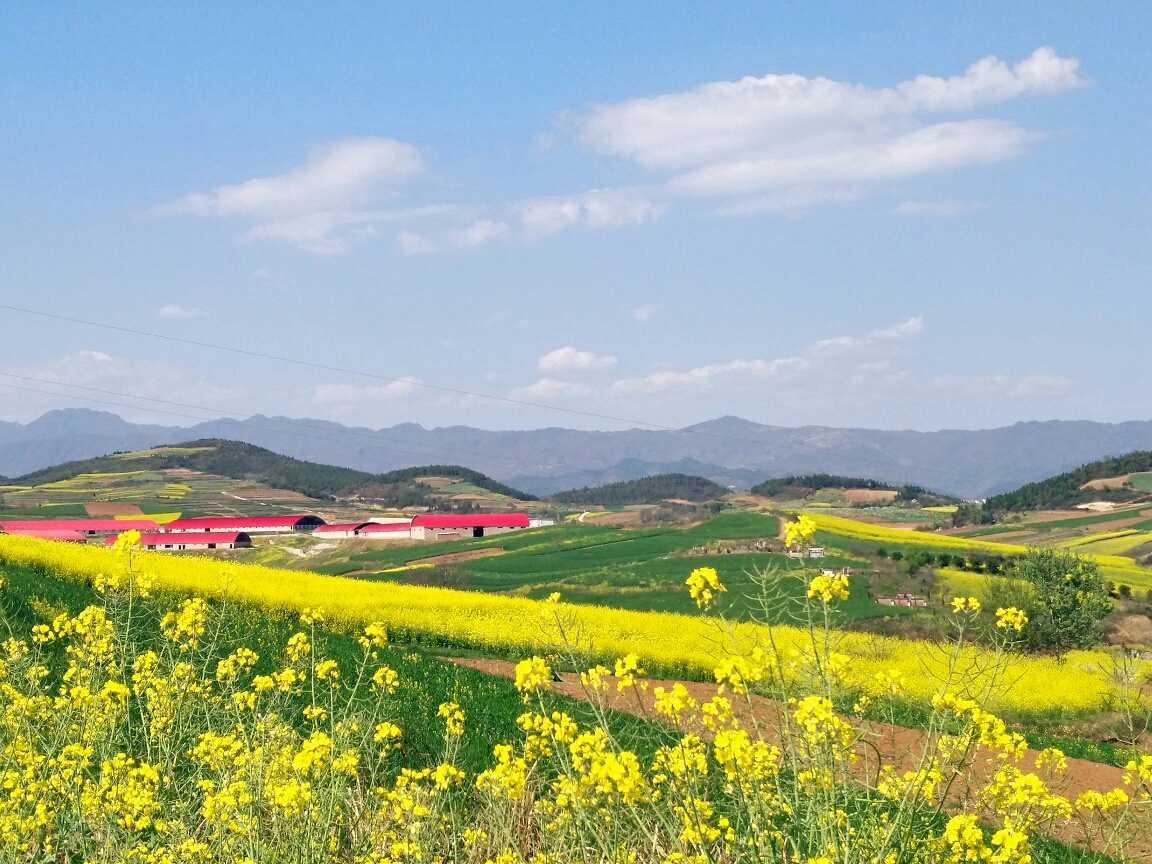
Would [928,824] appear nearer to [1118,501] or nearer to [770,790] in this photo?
[770,790]

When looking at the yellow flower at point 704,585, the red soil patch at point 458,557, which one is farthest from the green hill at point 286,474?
the yellow flower at point 704,585

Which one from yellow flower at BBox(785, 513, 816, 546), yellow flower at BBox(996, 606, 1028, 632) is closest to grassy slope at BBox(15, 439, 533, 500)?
yellow flower at BBox(996, 606, 1028, 632)

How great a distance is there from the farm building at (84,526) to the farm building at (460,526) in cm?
2258

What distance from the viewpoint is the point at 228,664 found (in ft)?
24.9

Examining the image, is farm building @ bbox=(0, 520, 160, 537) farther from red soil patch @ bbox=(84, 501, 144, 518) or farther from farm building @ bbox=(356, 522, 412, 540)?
farm building @ bbox=(356, 522, 412, 540)

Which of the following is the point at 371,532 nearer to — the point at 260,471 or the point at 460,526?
the point at 460,526

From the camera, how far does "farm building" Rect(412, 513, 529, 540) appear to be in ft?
272

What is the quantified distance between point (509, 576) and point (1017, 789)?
1942 inches

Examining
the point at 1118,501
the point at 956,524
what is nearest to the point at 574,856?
the point at 956,524

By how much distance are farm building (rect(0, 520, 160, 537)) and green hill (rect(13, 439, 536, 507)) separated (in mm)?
63096

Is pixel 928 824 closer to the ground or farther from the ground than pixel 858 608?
farther from the ground

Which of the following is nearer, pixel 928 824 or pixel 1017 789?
pixel 928 824

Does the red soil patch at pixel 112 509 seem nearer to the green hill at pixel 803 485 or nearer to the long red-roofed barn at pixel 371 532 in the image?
the long red-roofed barn at pixel 371 532

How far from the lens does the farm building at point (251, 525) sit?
8625 centimetres
